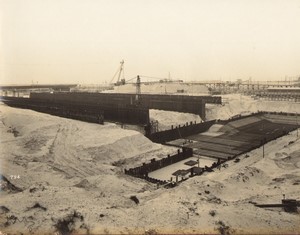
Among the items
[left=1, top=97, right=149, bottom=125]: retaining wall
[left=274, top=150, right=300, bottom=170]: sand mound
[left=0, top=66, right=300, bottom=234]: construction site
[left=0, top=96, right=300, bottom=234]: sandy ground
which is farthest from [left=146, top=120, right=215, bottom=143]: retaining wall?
[left=274, top=150, right=300, bottom=170]: sand mound

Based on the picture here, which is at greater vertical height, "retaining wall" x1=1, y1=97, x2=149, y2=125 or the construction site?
"retaining wall" x1=1, y1=97, x2=149, y2=125

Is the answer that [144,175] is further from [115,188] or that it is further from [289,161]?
[289,161]

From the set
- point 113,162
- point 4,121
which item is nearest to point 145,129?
point 113,162

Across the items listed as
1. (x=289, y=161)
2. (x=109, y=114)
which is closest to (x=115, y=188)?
(x=289, y=161)

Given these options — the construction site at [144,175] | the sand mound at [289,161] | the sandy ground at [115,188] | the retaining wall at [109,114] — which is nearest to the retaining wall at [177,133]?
the construction site at [144,175]

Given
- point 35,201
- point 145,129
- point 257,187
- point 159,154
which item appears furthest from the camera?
point 145,129

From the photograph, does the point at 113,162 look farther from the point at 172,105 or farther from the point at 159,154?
the point at 172,105

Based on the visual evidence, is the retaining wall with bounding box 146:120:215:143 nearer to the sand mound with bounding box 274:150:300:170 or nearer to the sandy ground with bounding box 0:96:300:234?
the sandy ground with bounding box 0:96:300:234

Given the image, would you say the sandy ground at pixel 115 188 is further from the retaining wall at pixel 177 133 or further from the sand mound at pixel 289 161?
the retaining wall at pixel 177 133
